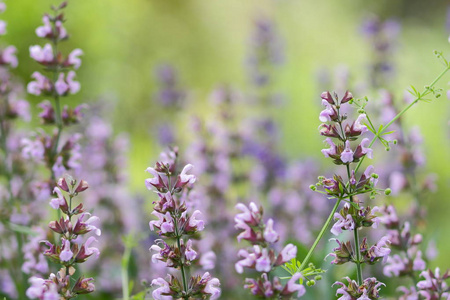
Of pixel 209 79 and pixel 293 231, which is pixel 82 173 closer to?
pixel 293 231

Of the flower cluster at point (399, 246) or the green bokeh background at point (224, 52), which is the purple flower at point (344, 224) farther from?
the green bokeh background at point (224, 52)

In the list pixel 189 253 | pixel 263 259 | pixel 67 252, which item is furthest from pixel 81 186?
pixel 263 259

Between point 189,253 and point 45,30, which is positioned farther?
point 45,30

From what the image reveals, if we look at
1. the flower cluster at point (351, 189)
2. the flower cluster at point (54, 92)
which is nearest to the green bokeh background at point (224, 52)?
the flower cluster at point (54, 92)

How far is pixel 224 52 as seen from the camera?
1055cm

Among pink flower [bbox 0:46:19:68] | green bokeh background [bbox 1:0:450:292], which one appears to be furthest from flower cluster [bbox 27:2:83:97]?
green bokeh background [bbox 1:0:450:292]

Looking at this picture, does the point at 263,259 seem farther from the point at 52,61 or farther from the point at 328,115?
the point at 52,61

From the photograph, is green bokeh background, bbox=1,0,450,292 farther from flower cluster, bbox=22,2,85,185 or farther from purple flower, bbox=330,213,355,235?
purple flower, bbox=330,213,355,235

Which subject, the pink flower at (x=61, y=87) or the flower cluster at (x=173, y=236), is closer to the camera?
the flower cluster at (x=173, y=236)

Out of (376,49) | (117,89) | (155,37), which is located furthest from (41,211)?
(155,37)

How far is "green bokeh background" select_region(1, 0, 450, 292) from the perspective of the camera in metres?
5.58

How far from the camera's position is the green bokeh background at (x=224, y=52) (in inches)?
220

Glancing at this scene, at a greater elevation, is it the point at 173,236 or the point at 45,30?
Result: the point at 45,30

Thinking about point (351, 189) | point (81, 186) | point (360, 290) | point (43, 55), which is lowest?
point (360, 290)
